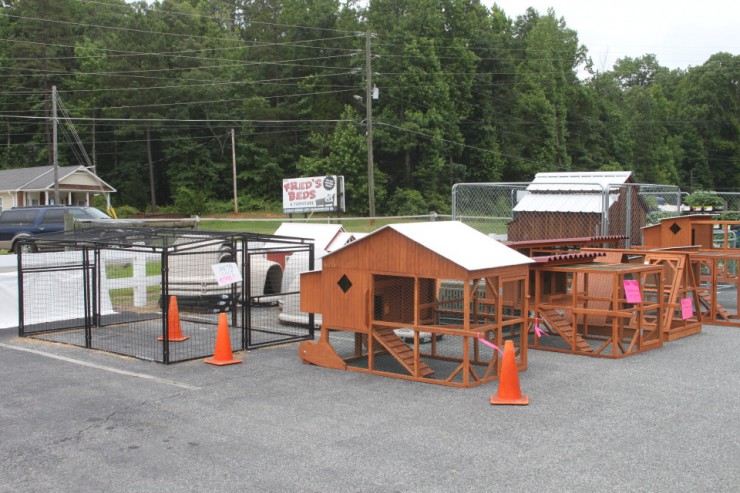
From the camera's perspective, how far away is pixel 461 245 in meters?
9.20

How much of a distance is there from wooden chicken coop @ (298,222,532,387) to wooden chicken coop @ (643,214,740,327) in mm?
5763

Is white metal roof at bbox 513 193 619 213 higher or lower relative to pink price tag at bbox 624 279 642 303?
higher

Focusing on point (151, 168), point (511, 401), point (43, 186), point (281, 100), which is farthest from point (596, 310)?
point (281, 100)

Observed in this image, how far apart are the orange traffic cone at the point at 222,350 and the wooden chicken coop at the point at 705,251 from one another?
8.73 metres

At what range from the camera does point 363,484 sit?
18.0ft

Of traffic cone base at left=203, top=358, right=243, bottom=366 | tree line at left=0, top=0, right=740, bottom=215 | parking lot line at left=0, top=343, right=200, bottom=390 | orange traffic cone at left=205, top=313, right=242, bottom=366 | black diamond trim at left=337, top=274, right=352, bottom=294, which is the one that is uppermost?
tree line at left=0, top=0, right=740, bottom=215

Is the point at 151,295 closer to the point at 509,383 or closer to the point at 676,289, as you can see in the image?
the point at 509,383

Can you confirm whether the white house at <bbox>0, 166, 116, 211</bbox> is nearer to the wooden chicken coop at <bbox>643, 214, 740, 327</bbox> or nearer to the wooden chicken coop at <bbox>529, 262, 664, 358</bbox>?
the wooden chicken coop at <bbox>643, 214, 740, 327</bbox>

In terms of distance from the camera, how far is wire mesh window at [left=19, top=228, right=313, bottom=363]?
35.7 feet

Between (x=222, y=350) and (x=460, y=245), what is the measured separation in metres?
3.55

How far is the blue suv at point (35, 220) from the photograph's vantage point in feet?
85.8

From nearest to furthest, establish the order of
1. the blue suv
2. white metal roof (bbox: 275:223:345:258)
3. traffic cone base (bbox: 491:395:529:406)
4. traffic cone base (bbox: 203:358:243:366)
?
traffic cone base (bbox: 491:395:529:406)
traffic cone base (bbox: 203:358:243:366)
white metal roof (bbox: 275:223:345:258)
the blue suv

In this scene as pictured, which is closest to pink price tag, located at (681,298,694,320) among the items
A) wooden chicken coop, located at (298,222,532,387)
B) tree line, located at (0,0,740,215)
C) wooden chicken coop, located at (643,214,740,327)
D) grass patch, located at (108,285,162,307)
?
wooden chicken coop, located at (643,214,740,327)

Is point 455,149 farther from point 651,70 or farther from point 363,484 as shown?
point 651,70
